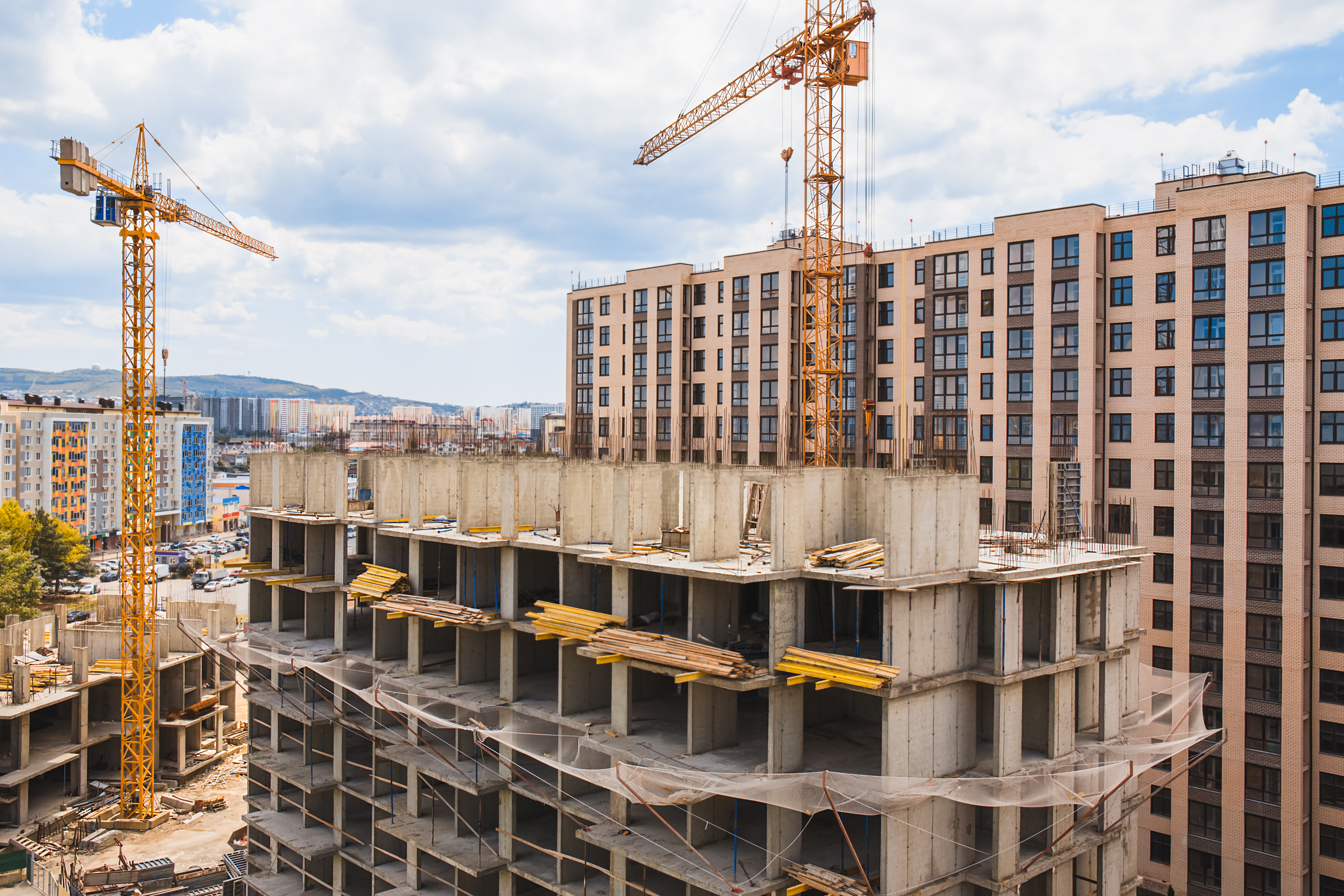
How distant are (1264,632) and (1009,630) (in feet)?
82.6

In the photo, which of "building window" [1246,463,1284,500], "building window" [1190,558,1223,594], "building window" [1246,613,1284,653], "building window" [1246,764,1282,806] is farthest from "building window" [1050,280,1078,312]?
"building window" [1246,764,1282,806]

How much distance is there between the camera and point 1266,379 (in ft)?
Result: 117

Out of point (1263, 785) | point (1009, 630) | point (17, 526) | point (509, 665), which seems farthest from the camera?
point (17, 526)

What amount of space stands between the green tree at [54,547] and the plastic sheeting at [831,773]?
221 ft

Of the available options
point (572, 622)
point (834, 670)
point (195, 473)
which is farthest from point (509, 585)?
point (195, 473)

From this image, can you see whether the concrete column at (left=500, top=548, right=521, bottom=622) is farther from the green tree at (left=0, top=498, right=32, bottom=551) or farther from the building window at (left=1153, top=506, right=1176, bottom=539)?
the green tree at (left=0, top=498, right=32, bottom=551)

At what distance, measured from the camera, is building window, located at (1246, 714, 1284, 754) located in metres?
34.6

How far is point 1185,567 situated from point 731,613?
1046 inches

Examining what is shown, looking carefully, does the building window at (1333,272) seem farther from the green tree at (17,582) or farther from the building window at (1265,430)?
the green tree at (17,582)

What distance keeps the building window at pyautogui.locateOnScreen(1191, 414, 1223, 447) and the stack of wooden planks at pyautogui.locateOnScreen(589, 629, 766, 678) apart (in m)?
28.2

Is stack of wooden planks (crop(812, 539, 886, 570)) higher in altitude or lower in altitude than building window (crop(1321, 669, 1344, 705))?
higher

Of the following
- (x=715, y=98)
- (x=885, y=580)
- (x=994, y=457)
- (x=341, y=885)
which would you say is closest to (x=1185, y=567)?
(x=994, y=457)

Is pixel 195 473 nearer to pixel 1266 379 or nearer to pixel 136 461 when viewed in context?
pixel 136 461

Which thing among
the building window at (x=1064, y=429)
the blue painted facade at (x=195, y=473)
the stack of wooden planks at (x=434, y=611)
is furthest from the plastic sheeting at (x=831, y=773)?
the blue painted facade at (x=195, y=473)
